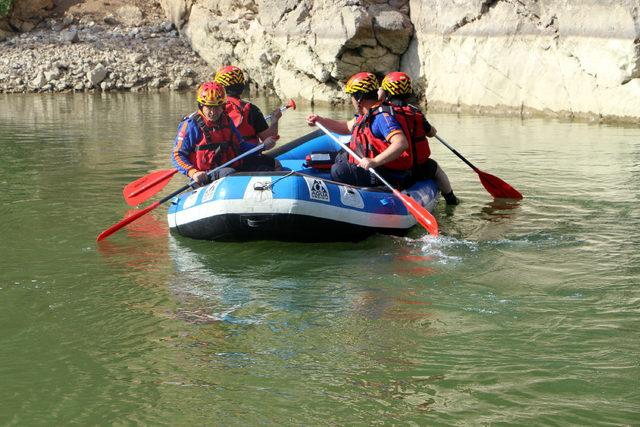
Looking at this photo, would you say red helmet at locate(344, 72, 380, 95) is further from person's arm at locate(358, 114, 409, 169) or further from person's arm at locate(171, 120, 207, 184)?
person's arm at locate(171, 120, 207, 184)

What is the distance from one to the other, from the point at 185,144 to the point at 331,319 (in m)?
2.70

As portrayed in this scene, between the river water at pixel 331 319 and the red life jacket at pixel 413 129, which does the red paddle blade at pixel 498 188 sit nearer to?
the river water at pixel 331 319

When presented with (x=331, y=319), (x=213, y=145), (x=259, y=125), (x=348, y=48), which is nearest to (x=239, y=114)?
(x=259, y=125)

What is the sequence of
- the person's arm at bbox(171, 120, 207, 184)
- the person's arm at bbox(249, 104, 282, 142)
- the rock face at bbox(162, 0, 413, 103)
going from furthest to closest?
1. the rock face at bbox(162, 0, 413, 103)
2. the person's arm at bbox(249, 104, 282, 142)
3. the person's arm at bbox(171, 120, 207, 184)

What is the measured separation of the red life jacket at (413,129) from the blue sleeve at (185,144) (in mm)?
1598

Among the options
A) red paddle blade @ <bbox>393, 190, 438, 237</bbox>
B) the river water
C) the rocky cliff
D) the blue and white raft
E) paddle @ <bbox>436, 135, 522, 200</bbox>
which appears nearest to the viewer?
the river water

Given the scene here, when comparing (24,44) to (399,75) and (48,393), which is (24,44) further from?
(48,393)

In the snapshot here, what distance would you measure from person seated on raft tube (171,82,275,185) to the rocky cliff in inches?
307

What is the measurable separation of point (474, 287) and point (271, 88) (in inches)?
620

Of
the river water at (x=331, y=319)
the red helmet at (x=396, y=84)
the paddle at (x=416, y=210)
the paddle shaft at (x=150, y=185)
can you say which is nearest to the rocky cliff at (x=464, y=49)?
the river water at (x=331, y=319)

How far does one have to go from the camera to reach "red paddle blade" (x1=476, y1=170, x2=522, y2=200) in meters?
8.83

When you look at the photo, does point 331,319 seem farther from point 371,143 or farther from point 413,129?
point 413,129

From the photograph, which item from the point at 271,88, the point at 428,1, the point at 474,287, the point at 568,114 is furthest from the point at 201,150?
the point at 271,88

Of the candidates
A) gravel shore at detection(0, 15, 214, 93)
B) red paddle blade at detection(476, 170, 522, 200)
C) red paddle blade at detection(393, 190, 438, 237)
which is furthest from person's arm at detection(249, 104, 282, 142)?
gravel shore at detection(0, 15, 214, 93)
